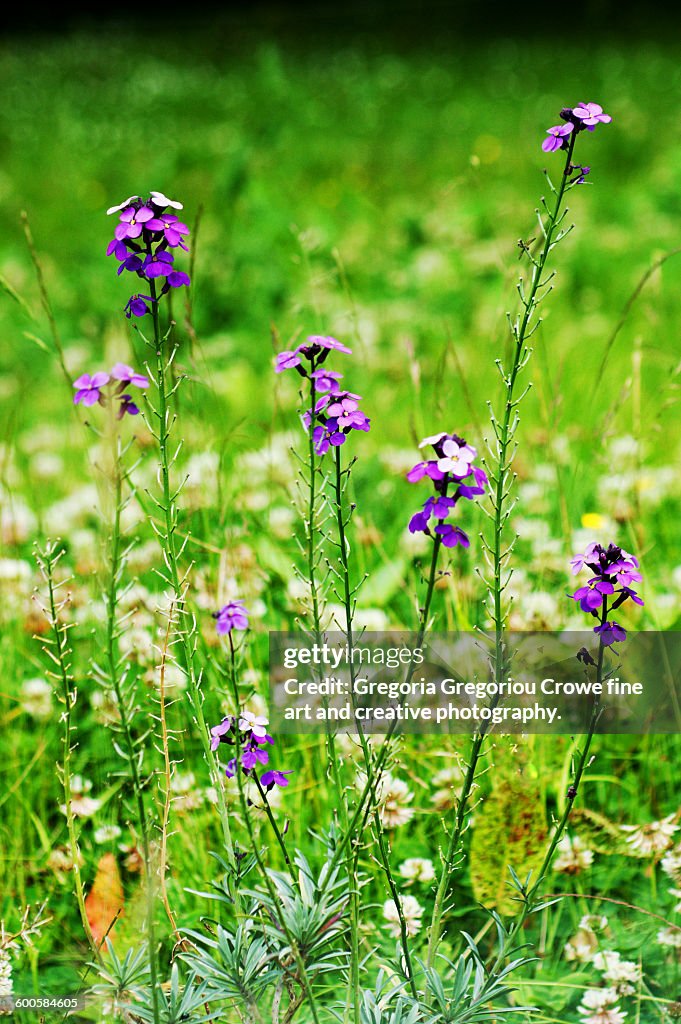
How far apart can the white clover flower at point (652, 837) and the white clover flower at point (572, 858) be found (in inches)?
2.7

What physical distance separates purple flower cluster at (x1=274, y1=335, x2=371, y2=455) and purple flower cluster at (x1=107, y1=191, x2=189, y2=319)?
0.52 feet

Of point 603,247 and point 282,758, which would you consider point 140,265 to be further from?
point 603,247

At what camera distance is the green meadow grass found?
166 centimetres

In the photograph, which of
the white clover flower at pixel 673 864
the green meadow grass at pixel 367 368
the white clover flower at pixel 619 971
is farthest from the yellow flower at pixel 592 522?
the white clover flower at pixel 619 971

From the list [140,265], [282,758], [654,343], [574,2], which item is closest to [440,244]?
[654,343]

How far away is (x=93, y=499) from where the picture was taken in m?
2.59

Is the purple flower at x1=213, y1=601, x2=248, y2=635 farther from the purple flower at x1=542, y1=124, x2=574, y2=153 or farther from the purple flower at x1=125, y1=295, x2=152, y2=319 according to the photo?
the purple flower at x1=542, y1=124, x2=574, y2=153

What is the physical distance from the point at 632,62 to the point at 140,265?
10.8 meters

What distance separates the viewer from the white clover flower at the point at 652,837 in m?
1.51

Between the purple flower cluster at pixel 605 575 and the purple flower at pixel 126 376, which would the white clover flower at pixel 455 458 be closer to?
the purple flower cluster at pixel 605 575

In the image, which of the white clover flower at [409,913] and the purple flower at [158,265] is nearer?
the purple flower at [158,265]

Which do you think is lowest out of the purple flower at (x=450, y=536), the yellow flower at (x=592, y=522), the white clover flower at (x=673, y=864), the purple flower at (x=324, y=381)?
the white clover flower at (x=673, y=864)

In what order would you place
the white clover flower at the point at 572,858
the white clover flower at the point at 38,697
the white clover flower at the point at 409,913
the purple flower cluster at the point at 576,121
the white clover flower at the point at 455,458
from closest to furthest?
the white clover flower at the point at 455,458
the purple flower cluster at the point at 576,121
the white clover flower at the point at 409,913
the white clover flower at the point at 572,858
the white clover flower at the point at 38,697

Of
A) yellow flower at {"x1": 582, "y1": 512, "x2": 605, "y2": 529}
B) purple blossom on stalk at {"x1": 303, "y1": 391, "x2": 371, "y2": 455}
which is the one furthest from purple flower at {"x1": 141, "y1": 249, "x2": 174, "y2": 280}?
yellow flower at {"x1": 582, "y1": 512, "x2": 605, "y2": 529}
